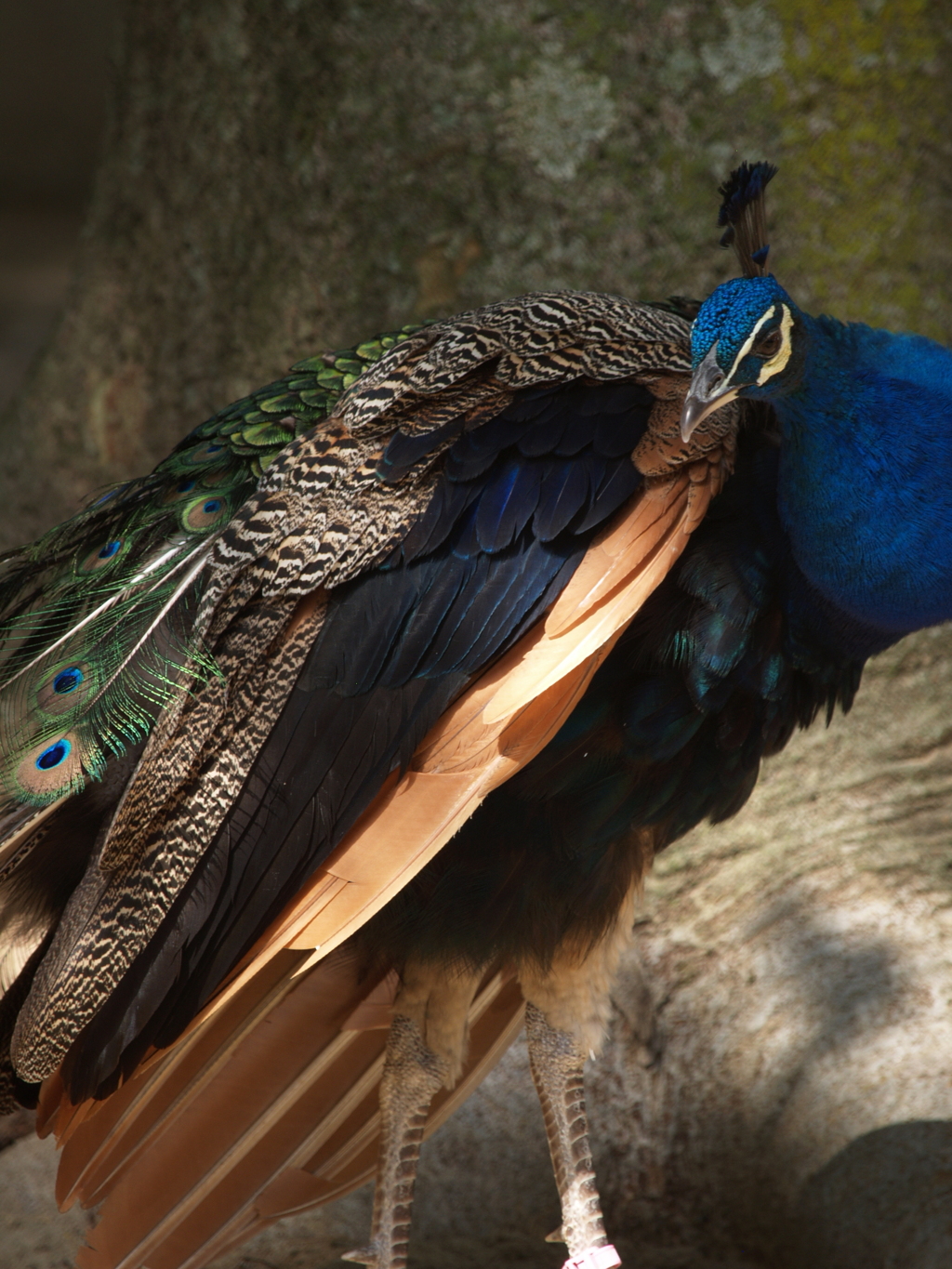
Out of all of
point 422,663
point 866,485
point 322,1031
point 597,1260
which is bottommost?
point 597,1260

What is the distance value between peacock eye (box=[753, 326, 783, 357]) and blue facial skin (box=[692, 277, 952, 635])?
0.14 ft

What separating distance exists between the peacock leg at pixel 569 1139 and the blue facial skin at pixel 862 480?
3.61 feet

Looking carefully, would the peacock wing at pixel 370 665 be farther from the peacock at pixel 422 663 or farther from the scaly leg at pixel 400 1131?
the scaly leg at pixel 400 1131

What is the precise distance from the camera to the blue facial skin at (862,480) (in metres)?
1.92

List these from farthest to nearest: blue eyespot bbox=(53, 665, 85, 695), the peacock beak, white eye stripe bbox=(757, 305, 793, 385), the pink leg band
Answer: the pink leg band
blue eyespot bbox=(53, 665, 85, 695)
white eye stripe bbox=(757, 305, 793, 385)
the peacock beak

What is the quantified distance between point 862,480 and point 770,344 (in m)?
0.27

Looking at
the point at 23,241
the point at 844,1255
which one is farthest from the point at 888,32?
the point at 23,241

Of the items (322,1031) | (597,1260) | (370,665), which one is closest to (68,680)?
(370,665)

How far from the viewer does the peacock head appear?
1744mm

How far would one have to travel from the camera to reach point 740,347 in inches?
69.7

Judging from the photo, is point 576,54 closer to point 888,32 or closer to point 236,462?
point 888,32

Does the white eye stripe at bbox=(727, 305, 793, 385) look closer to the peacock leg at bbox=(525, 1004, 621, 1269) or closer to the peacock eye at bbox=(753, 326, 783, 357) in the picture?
the peacock eye at bbox=(753, 326, 783, 357)

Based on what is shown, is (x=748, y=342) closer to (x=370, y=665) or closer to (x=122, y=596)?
(x=370, y=665)

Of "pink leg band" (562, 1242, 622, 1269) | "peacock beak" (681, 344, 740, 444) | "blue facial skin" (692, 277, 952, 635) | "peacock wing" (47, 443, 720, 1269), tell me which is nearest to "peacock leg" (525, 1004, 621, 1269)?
"pink leg band" (562, 1242, 622, 1269)
